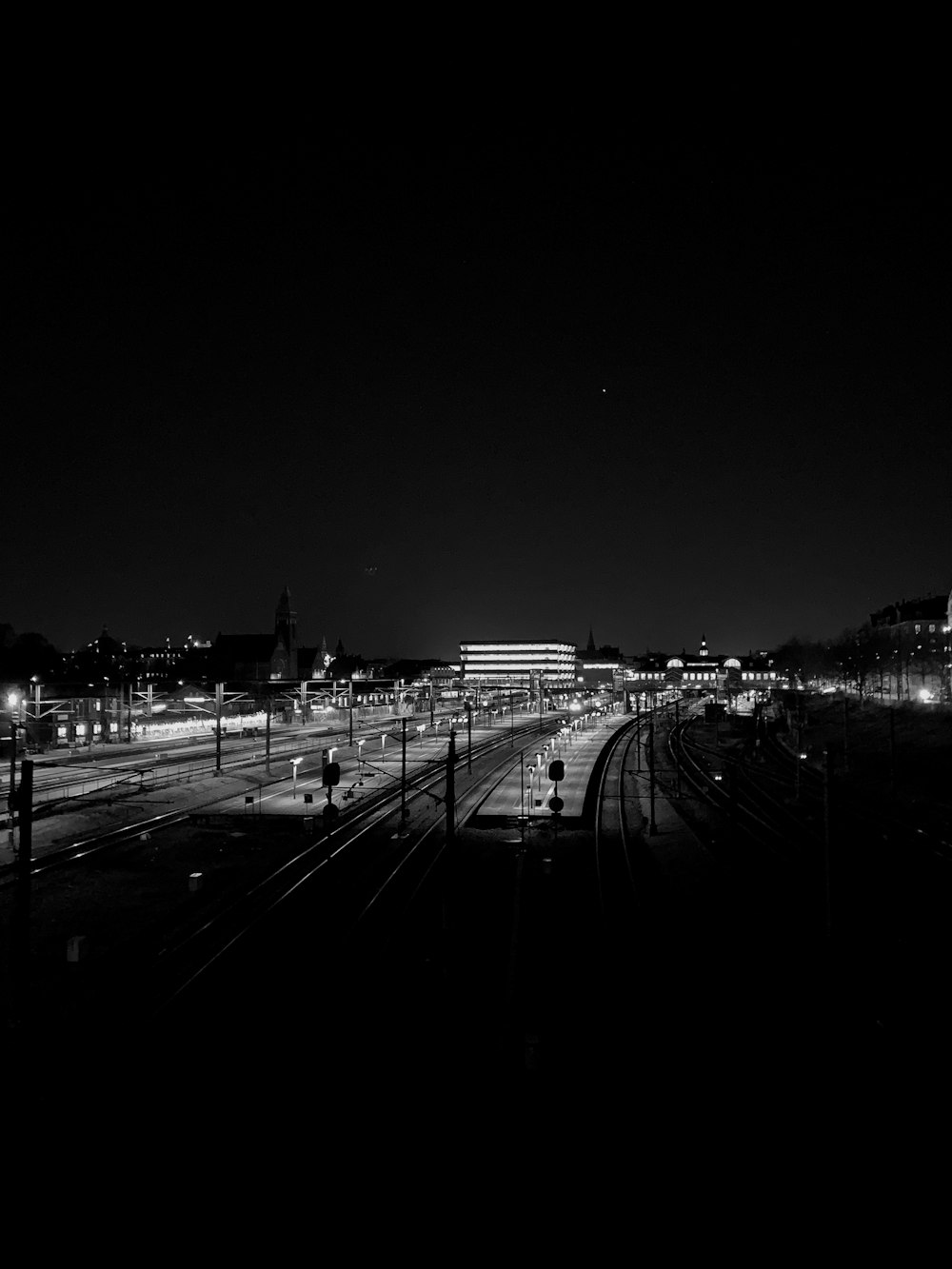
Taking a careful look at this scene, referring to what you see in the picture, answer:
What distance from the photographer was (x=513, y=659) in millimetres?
192000

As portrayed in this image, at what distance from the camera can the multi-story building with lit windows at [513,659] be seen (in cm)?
18988

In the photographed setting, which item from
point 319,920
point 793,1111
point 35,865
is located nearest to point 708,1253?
point 793,1111

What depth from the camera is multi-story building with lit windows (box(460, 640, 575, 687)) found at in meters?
190

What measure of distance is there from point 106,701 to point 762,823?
156 feet

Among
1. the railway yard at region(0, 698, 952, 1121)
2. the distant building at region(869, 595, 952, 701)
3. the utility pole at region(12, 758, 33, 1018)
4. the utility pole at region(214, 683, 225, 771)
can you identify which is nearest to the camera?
the utility pole at region(12, 758, 33, 1018)

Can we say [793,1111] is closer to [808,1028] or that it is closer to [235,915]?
[808,1028]

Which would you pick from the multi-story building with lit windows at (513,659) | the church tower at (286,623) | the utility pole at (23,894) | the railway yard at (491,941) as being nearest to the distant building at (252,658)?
the church tower at (286,623)

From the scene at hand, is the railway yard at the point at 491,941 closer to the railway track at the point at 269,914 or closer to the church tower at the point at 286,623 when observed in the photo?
the railway track at the point at 269,914

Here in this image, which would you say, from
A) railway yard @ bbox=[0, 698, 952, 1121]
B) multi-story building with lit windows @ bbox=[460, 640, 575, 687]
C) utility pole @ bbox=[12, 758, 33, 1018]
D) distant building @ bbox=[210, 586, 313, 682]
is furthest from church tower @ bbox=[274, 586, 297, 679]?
utility pole @ bbox=[12, 758, 33, 1018]

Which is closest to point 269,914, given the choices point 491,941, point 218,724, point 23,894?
point 491,941

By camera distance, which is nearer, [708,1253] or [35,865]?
[708,1253]

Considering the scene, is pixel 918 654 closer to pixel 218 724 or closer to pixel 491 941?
pixel 218 724

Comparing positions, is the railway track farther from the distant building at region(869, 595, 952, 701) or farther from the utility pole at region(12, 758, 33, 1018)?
the distant building at region(869, 595, 952, 701)

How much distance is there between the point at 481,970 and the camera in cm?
1370
